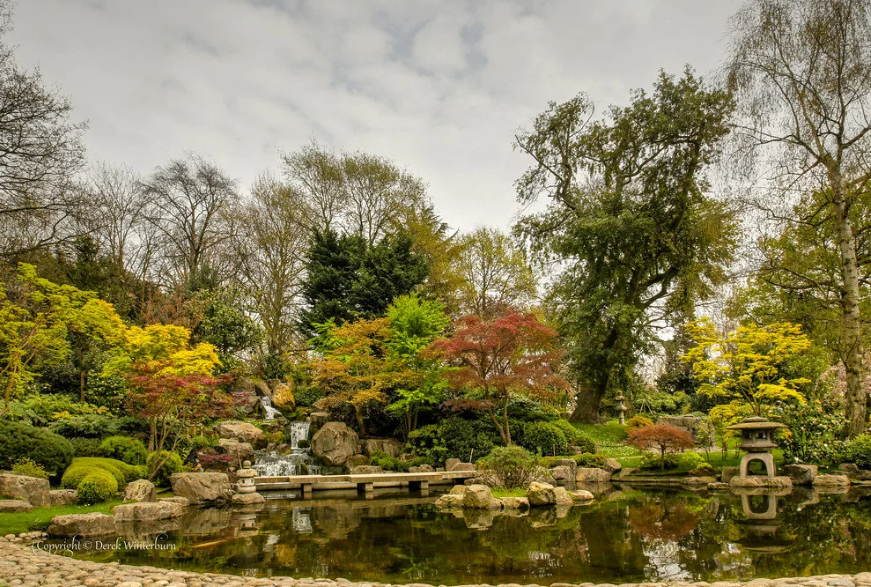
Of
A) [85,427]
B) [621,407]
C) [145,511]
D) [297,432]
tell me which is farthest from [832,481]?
[85,427]

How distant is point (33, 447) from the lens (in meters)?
9.90

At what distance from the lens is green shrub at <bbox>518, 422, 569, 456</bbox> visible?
16.6 metres

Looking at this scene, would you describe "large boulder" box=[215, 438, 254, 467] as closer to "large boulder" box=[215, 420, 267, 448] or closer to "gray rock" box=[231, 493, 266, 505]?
"large boulder" box=[215, 420, 267, 448]

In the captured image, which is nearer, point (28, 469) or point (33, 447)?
point (28, 469)

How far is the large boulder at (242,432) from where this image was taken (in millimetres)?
15851

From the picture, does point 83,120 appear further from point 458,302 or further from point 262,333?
point 458,302

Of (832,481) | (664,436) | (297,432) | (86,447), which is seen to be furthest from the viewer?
(297,432)

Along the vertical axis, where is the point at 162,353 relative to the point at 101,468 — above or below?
above

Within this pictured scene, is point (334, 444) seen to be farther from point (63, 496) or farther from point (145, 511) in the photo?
point (63, 496)

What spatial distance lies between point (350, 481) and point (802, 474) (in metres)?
11.5

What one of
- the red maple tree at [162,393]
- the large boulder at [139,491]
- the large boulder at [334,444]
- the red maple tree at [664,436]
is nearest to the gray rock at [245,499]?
the red maple tree at [162,393]

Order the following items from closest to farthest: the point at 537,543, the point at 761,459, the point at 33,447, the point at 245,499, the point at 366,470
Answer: the point at 537,543, the point at 33,447, the point at 245,499, the point at 761,459, the point at 366,470

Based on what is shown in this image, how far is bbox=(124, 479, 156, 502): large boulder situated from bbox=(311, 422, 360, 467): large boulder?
6465mm

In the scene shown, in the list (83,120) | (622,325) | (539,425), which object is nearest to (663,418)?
(622,325)
